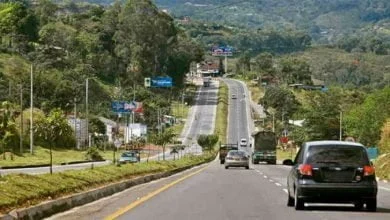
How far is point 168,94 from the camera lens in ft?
588

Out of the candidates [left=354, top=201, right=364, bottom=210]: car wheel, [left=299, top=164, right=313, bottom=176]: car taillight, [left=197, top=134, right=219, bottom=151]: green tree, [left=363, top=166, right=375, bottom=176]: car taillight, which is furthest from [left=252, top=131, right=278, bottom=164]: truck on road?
[left=363, top=166, right=375, bottom=176]: car taillight

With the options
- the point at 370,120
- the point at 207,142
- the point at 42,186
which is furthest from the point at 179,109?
the point at 42,186

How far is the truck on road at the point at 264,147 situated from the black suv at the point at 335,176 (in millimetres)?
61060

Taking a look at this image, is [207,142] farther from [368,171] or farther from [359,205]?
[368,171]

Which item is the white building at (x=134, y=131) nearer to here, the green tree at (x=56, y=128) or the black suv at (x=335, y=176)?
the green tree at (x=56, y=128)

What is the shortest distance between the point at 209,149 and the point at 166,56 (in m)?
44.0

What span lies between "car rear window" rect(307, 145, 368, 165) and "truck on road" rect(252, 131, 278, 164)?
200ft

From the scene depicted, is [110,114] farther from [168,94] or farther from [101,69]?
[168,94]

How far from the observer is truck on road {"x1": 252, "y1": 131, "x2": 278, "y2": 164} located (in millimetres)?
81500

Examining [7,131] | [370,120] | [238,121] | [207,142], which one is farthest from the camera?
[238,121]

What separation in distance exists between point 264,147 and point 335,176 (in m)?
62.5

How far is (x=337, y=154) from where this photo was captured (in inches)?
794

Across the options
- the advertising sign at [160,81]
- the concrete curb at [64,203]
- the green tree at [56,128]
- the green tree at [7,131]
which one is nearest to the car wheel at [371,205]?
the concrete curb at [64,203]

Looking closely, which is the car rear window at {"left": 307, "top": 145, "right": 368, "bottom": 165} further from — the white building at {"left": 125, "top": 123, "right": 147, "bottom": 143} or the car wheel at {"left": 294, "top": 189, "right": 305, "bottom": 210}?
the white building at {"left": 125, "top": 123, "right": 147, "bottom": 143}
